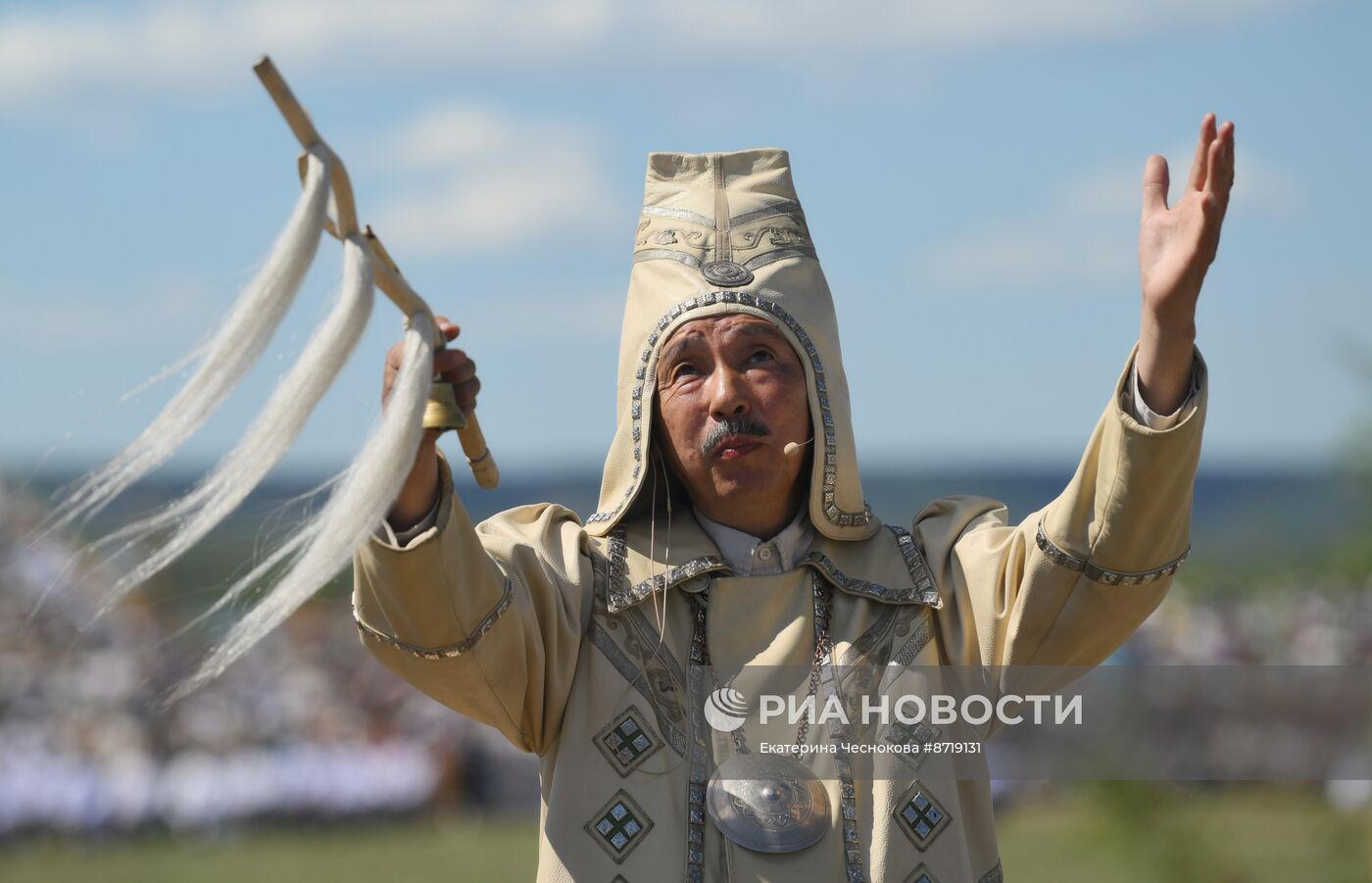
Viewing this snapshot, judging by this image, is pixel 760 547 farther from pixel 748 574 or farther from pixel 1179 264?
pixel 1179 264

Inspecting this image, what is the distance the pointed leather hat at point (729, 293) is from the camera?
3764mm

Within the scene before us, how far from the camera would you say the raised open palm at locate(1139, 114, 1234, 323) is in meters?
3.23

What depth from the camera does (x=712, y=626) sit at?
368cm

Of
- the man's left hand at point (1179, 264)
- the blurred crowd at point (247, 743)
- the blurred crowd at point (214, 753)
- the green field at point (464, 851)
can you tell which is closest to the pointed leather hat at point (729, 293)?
the man's left hand at point (1179, 264)

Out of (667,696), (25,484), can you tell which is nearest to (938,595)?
(667,696)

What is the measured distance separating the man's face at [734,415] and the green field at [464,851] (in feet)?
15.3

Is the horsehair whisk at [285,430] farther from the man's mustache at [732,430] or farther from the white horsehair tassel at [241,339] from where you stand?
the man's mustache at [732,430]

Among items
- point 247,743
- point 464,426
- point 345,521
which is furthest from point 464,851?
point 345,521

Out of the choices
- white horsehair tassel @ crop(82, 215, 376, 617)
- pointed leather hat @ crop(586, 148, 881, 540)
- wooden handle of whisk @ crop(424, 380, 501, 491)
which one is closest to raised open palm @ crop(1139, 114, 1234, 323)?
pointed leather hat @ crop(586, 148, 881, 540)

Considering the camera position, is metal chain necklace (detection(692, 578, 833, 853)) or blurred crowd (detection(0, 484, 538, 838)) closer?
metal chain necklace (detection(692, 578, 833, 853))

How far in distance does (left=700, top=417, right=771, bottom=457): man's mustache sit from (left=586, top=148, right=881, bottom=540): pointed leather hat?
0.42 ft

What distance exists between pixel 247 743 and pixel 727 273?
1351 cm

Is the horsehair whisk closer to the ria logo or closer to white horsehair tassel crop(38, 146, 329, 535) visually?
white horsehair tassel crop(38, 146, 329, 535)

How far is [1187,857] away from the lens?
664 centimetres
